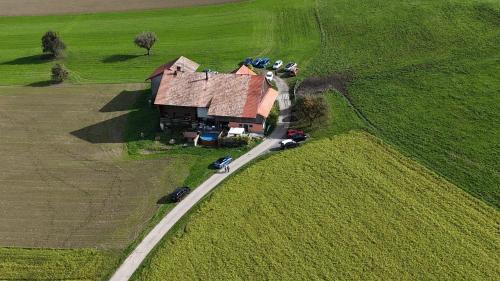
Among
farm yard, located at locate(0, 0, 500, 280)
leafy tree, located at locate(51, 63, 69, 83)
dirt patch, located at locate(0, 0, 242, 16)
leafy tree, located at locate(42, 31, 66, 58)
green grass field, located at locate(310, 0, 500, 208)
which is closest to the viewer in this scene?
farm yard, located at locate(0, 0, 500, 280)

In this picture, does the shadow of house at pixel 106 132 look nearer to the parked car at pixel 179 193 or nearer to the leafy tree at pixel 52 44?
the parked car at pixel 179 193

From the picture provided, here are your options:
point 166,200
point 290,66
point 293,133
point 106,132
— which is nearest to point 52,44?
point 106,132

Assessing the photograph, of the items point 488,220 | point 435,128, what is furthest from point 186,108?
point 488,220

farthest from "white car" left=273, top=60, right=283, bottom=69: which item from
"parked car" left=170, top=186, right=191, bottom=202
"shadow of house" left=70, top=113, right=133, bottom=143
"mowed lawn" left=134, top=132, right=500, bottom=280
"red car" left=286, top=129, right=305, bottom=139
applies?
"parked car" left=170, top=186, right=191, bottom=202

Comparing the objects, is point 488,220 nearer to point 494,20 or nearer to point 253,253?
point 253,253

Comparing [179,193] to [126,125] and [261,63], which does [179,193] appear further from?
[261,63]

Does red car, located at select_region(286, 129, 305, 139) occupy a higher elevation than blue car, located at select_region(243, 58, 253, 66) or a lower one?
lower

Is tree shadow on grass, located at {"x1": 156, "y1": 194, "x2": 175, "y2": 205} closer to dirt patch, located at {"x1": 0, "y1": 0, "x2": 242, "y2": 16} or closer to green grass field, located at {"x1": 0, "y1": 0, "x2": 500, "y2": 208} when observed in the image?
green grass field, located at {"x1": 0, "y1": 0, "x2": 500, "y2": 208}
